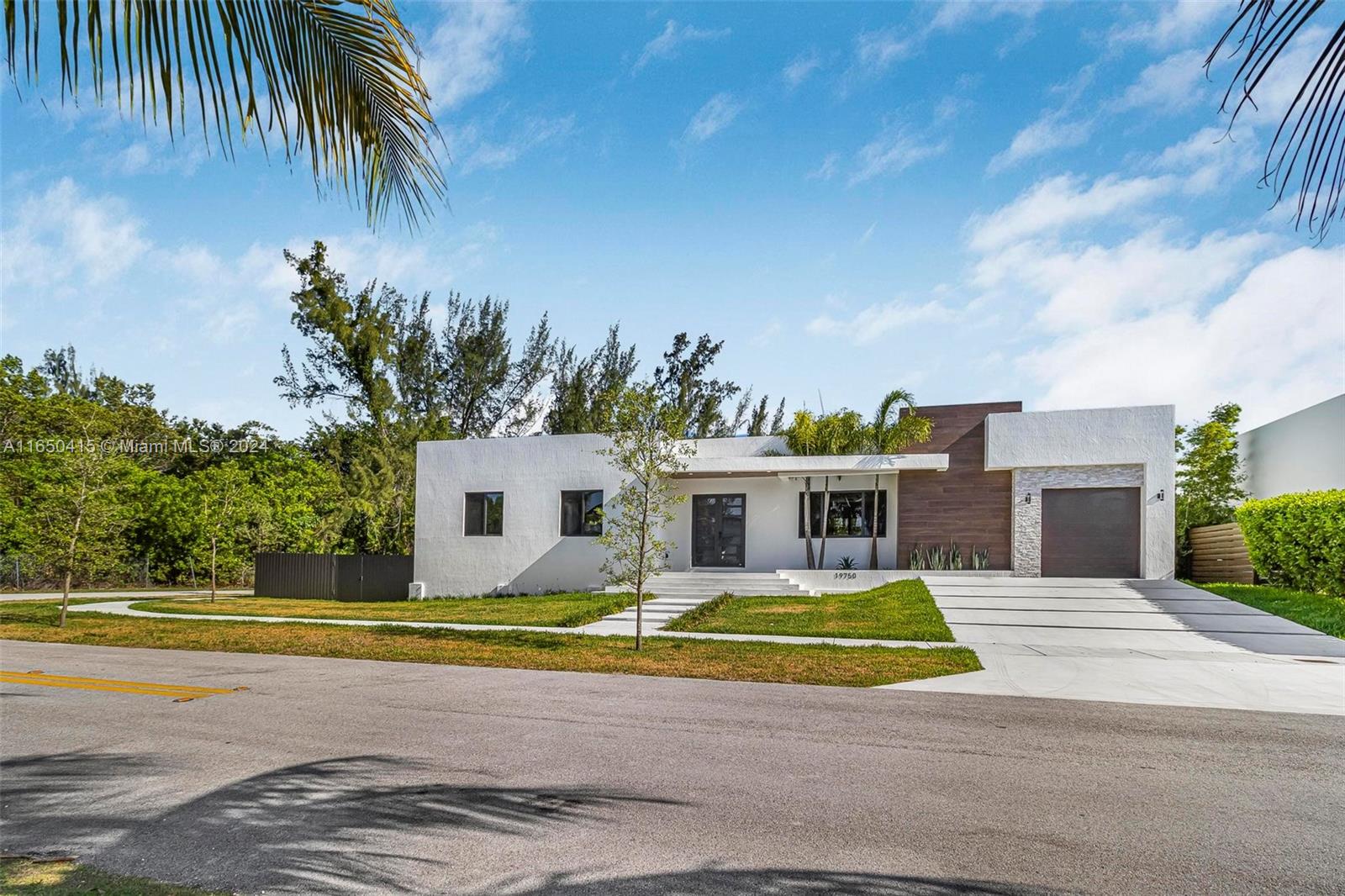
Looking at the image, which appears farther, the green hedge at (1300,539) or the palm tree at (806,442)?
the palm tree at (806,442)

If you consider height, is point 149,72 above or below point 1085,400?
below

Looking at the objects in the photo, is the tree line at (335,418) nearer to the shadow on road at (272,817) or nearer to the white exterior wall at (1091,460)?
the white exterior wall at (1091,460)

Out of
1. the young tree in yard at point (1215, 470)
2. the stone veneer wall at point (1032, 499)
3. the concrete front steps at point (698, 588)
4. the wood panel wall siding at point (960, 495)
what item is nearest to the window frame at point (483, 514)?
the concrete front steps at point (698, 588)

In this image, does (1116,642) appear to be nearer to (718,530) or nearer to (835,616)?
(835,616)

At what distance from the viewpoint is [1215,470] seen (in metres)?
21.9

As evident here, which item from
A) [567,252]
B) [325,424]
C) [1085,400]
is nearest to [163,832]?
[567,252]

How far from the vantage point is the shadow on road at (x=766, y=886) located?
3.57 m

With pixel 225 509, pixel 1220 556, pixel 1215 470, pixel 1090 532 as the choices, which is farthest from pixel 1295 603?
pixel 225 509

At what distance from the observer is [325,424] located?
34844 millimetres

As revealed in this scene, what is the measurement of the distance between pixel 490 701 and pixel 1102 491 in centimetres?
1553

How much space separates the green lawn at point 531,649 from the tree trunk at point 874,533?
8.69m

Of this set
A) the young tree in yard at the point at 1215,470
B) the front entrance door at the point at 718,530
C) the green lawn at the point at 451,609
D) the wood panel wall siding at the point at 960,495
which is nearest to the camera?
the green lawn at the point at 451,609

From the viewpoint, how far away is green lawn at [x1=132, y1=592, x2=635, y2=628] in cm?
1538

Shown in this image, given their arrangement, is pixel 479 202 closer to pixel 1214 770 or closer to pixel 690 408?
pixel 1214 770
